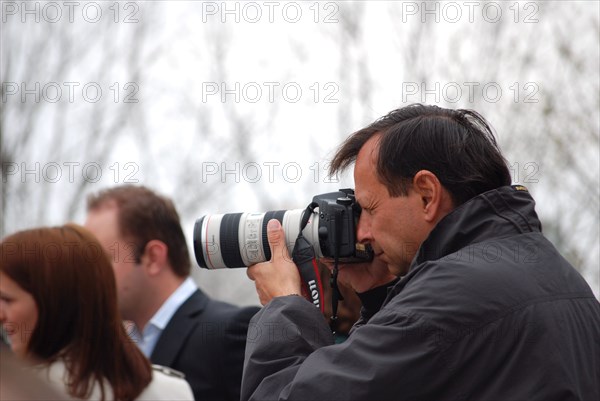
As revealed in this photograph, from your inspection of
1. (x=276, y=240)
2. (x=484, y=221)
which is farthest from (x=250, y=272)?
(x=484, y=221)

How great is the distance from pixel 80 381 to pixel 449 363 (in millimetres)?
979

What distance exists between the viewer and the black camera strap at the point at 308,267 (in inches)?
101

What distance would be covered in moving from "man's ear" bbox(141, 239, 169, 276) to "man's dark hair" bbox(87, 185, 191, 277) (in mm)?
19

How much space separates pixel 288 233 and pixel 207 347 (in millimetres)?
1062

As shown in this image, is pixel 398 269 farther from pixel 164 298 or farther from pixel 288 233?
pixel 164 298

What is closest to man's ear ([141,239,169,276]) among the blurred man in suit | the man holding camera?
the blurred man in suit

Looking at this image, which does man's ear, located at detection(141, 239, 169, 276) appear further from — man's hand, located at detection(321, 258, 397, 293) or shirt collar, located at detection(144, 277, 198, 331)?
man's hand, located at detection(321, 258, 397, 293)

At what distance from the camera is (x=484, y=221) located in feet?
7.18

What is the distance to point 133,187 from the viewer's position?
3936 millimetres

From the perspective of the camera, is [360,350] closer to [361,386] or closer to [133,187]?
[361,386]

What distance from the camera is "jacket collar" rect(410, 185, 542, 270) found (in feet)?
7.16

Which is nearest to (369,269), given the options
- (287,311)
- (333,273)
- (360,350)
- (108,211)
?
(333,273)

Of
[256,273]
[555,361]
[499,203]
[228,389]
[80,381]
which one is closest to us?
[555,361]

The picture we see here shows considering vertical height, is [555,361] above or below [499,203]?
below
